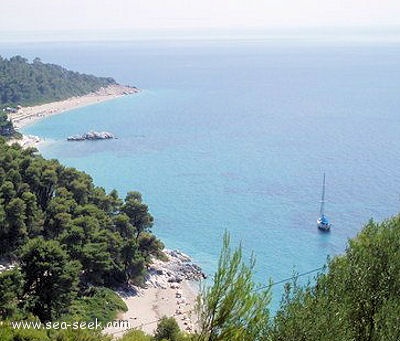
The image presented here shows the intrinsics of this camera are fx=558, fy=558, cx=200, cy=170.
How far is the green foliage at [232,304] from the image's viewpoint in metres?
11.6

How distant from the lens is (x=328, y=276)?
12.4 m

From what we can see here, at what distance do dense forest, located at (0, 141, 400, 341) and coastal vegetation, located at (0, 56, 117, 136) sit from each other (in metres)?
55.5

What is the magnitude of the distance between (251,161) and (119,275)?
3348cm

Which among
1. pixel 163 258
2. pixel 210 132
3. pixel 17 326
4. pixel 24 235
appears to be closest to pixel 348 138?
pixel 210 132

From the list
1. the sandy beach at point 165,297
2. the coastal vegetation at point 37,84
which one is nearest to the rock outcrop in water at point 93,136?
the coastal vegetation at point 37,84

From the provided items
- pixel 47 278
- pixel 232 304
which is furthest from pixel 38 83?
pixel 232 304

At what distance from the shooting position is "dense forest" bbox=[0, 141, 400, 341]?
10938mm

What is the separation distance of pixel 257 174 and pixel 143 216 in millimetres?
24237

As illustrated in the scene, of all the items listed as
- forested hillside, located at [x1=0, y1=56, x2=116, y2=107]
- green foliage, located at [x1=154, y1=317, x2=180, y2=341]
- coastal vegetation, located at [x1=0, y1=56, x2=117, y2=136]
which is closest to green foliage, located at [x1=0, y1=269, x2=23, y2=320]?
green foliage, located at [x1=154, y1=317, x2=180, y2=341]

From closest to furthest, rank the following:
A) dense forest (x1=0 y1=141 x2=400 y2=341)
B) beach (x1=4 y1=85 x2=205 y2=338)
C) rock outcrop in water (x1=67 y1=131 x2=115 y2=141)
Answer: dense forest (x1=0 y1=141 x2=400 y2=341) < beach (x1=4 y1=85 x2=205 y2=338) < rock outcrop in water (x1=67 y1=131 x2=115 y2=141)

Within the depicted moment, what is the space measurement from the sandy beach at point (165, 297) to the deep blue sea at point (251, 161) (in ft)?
8.56

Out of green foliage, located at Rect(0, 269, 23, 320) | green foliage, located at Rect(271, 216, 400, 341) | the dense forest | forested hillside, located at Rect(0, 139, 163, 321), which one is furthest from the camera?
forested hillside, located at Rect(0, 139, 163, 321)

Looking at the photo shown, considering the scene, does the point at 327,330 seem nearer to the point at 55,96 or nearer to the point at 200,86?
the point at 55,96

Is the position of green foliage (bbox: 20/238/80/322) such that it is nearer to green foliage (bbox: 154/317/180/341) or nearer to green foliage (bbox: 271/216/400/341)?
green foliage (bbox: 154/317/180/341)
